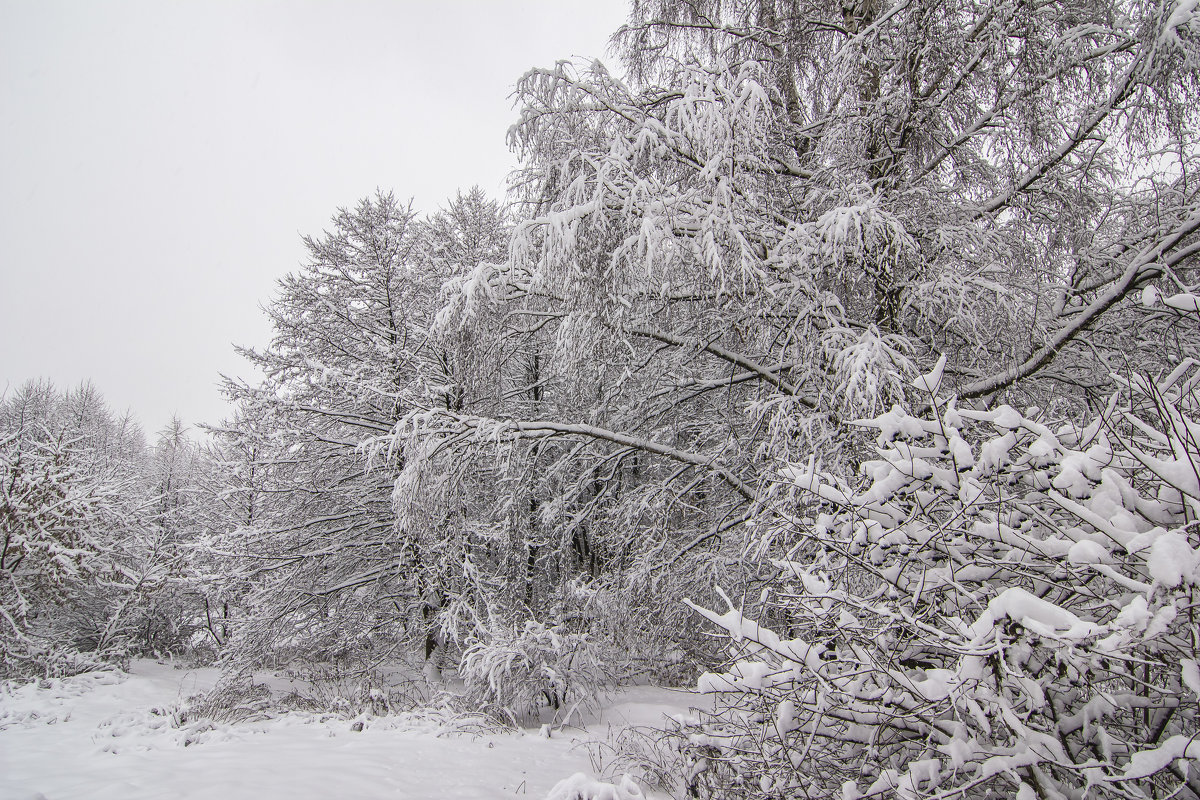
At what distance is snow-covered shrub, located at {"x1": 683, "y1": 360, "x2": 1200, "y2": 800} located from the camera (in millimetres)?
1318

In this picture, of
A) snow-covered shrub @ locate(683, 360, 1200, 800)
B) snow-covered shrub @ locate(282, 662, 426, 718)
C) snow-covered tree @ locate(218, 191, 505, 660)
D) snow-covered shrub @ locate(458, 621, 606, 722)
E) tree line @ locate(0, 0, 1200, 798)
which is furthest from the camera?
snow-covered tree @ locate(218, 191, 505, 660)

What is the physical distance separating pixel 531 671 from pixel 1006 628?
5.88 m

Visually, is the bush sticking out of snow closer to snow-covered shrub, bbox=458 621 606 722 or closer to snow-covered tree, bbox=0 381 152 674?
snow-covered shrub, bbox=458 621 606 722

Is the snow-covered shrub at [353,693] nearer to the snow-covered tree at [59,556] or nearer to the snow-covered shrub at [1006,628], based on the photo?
the snow-covered tree at [59,556]

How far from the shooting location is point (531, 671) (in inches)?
253

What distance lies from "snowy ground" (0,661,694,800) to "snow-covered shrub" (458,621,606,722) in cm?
40

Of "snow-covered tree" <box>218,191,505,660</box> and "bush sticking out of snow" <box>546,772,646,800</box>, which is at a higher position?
"snow-covered tree" <box>218,191,505,660</box>

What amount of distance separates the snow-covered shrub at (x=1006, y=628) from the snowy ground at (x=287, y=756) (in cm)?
287

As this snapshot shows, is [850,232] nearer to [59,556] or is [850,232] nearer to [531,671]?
[531,671]

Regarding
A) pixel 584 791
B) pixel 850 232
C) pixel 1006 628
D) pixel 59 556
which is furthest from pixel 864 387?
pixel 59 556

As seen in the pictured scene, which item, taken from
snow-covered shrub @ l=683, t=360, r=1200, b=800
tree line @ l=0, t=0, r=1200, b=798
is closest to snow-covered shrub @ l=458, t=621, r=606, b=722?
tree line @ l=0, t=0, r=1200, b=798

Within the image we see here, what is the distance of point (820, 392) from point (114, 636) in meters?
15.1

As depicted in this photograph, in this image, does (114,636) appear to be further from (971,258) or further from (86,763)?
(971,258)

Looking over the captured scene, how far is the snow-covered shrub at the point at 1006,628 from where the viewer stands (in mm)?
1318
